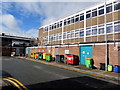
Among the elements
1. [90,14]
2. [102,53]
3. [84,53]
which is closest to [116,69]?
[102,53]

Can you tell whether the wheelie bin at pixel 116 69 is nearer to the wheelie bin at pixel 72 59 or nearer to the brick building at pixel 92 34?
the brick building at pixel 92 34

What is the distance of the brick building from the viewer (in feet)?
43.2

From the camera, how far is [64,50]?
2019cm

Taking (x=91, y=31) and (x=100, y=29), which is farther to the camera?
(x=91, y=31)

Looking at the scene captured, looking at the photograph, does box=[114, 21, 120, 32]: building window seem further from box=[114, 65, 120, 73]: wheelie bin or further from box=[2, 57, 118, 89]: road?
box=[2, 57, 118, 89]: road

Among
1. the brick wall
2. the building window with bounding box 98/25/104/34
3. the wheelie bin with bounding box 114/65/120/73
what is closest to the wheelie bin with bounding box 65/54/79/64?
the brick wall

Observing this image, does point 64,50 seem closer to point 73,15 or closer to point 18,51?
point 73,15

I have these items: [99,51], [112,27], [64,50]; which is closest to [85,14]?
[112,27]

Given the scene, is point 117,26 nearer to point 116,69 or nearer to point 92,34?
point 92,34

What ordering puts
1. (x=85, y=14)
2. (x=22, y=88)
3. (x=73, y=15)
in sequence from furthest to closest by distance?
1. (x=73, y=15)
2. (x=85, y=14)
3. (x=22, y=88)

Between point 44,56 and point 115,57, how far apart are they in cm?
1496

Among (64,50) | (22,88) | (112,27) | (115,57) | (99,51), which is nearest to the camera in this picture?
(22,88)

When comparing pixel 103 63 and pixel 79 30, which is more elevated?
pixel 79 30

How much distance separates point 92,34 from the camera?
20625 millimetres
